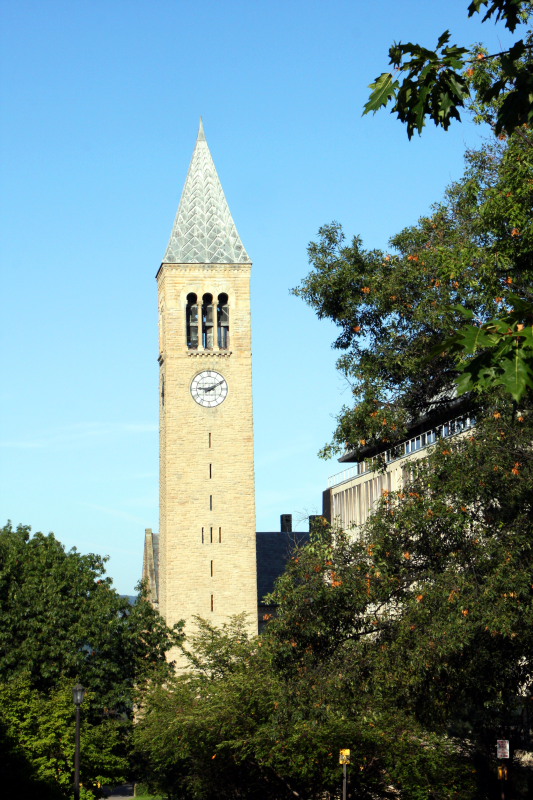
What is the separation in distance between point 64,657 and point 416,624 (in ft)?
83.0

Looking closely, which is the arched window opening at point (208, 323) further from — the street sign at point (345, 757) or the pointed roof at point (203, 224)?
the street sign at point (345, 757)

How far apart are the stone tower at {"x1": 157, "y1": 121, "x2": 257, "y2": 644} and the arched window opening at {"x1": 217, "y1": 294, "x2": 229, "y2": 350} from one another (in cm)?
5

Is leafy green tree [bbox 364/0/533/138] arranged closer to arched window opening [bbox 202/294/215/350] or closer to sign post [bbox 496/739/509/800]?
sign post [bbox 496/739/509/800]

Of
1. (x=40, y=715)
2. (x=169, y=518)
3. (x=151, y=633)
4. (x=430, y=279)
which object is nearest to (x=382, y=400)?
(x=430, y=279)

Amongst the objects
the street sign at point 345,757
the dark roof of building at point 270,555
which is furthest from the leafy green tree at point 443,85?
the dark roof of building at point 270,555

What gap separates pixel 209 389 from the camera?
63.7 metres

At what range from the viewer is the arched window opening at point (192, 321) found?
6494cm

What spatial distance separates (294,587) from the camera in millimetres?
25031

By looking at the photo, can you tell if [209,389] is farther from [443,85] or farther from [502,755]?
[443,85]

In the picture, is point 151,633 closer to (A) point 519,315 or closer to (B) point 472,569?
(B) point 472,569

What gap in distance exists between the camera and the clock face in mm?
63500

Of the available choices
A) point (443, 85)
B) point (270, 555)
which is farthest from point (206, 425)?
point (443, 85)

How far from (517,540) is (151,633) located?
30265mm

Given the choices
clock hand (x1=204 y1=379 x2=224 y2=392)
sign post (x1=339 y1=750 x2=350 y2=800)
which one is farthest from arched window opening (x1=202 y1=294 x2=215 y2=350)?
sign post (x1=339 y1=750 x2=350 y2=800)
